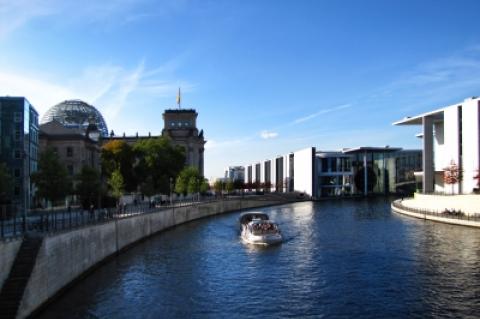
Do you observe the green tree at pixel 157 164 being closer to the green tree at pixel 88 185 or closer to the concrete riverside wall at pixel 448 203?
the green tree at pixel 88 185

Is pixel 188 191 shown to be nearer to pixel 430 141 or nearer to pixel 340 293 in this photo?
pixel 430 141

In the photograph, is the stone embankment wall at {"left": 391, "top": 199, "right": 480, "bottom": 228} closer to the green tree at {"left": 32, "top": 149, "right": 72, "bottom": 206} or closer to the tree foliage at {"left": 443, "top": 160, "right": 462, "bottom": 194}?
the tree foliage at {"left": 443, "top": 160, "right": 462, "bottom": 194}

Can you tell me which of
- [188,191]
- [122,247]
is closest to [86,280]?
[122,247]

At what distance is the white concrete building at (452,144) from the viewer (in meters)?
103

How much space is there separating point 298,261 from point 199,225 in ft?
148

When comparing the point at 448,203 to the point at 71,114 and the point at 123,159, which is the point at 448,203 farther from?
the point at 71,114

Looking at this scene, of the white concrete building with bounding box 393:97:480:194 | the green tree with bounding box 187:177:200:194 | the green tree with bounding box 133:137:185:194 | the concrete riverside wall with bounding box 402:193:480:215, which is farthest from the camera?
the green tree with bounding box 187:177:200:194

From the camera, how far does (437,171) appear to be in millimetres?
123375

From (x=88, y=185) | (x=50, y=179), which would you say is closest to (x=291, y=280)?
(x=50, y=179)

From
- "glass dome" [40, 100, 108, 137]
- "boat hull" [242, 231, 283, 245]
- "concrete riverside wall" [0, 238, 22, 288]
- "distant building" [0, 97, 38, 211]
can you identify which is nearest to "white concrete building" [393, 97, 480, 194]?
"boat hull" [242, 231, 283, 245]

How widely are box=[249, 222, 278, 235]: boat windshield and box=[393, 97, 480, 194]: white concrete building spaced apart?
53.5m

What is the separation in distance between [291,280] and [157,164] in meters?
90.6

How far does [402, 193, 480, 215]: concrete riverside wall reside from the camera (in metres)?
84.1

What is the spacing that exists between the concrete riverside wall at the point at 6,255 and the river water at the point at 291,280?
4171 millimetres
